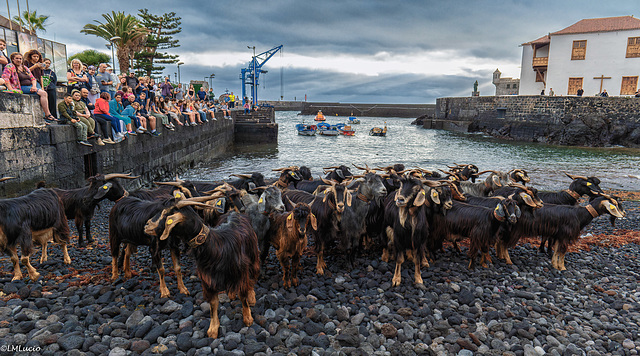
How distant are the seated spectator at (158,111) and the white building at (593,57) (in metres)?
46.7

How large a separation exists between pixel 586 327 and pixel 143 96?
15029 millimetres

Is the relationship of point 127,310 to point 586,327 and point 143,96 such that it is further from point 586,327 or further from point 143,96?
point 143,96

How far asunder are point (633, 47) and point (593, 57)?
12.0ft

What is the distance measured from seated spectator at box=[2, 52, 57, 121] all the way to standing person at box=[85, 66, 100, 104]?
2612mm

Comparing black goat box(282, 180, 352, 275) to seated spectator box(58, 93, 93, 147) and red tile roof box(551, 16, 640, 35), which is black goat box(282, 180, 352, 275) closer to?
seated spectator box(58, 93, 93, 147)

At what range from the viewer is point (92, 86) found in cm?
1225

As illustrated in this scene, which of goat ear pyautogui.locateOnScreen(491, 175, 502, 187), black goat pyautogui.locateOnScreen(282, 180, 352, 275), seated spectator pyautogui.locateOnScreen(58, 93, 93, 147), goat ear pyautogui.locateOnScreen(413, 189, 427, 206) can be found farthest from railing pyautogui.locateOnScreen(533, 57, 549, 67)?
seated spectator pyautogui.locateOnScreen(58, 93, 93, 147)

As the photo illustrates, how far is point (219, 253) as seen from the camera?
4051 millimetres

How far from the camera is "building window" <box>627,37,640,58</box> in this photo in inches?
1617

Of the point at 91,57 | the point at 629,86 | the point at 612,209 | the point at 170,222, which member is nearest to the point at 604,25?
the point at 629,86

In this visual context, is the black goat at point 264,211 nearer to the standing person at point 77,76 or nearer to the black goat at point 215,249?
the black goat at point 215,249

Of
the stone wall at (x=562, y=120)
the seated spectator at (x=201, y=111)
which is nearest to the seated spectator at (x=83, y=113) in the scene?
the seated spectator at (x=201, y=111)

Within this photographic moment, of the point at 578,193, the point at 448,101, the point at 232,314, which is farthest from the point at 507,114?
the point at 232,314

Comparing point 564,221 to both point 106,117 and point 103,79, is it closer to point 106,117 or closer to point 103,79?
point 106,117
